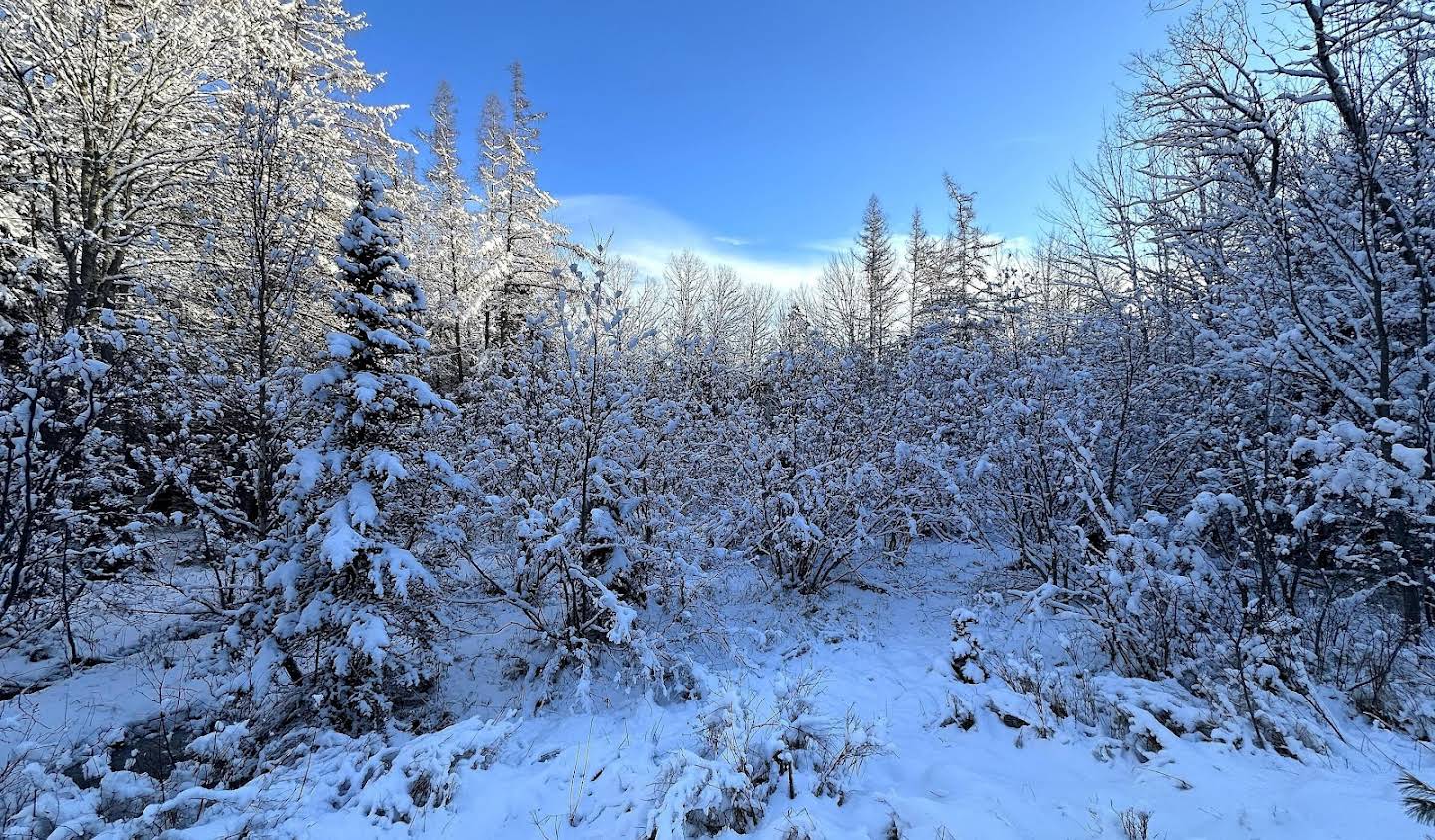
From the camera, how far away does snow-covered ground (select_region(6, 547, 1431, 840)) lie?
3.26m

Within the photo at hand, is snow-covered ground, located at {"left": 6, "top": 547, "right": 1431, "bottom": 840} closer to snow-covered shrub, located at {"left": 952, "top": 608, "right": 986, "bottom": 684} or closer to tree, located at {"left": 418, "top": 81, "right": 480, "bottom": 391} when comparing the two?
snow-covered shrub, located at {"left": 952, "top": 608, "right": 986, "bottom": 684}

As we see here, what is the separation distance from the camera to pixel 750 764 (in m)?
3.89

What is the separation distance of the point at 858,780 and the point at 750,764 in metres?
0.77

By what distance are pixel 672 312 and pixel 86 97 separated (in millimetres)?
22959

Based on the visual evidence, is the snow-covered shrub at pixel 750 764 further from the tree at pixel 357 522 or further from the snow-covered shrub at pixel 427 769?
the tree at pixel 357 522

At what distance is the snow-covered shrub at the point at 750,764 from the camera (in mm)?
3496

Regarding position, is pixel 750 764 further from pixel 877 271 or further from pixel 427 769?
pixel 877 271

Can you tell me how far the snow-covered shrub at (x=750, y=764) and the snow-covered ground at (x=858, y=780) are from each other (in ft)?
0.24

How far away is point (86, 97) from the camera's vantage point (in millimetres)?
9383

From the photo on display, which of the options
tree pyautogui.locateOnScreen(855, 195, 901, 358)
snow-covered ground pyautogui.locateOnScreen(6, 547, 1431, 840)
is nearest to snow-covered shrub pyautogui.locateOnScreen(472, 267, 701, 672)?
snow-covered ground pyautogui.locateOnScreen(6, 547, 1431, 840)

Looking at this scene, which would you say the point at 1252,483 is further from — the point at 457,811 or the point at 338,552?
the point at 338,552

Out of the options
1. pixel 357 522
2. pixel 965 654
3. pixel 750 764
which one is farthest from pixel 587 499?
pixel 965 654

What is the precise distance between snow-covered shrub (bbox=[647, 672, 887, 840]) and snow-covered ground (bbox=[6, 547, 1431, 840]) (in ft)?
0.24

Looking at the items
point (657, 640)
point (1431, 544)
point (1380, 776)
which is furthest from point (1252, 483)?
point (657, 640)
